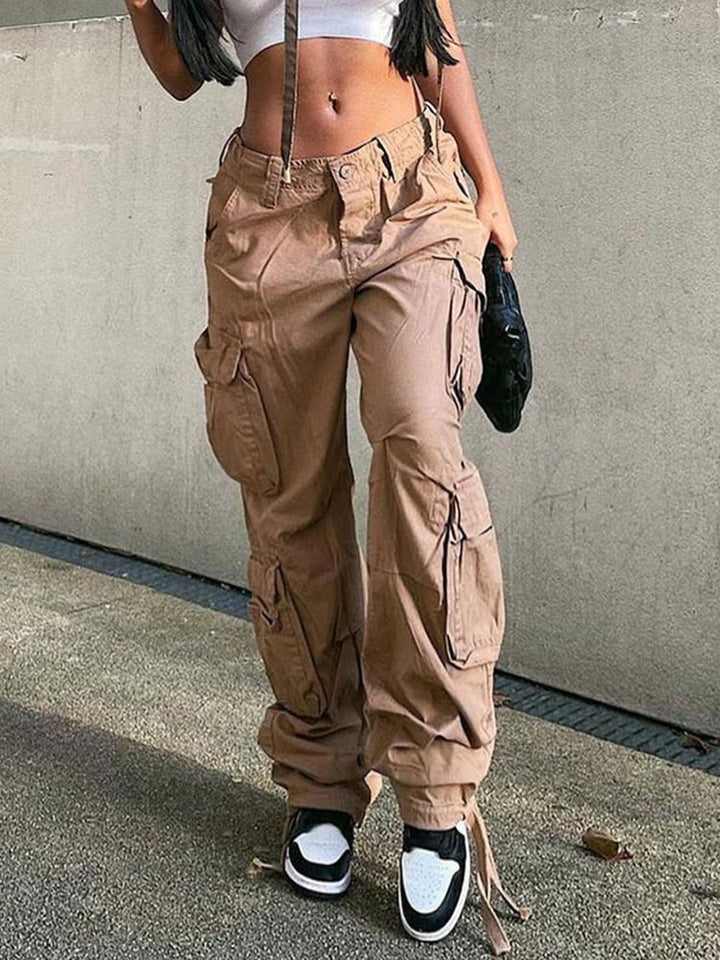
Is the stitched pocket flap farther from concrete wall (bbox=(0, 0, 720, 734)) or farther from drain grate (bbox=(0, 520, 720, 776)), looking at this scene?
drain grate (bbox=(0, 520, 720, 776))

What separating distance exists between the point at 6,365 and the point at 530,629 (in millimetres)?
2576

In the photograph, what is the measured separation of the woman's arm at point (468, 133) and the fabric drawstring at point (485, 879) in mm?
996

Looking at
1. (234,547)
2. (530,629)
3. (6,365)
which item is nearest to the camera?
(530,629)

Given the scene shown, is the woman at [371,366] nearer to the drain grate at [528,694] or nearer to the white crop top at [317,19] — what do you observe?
the white crop top at [317,19]

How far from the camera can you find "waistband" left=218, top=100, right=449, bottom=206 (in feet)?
7.77

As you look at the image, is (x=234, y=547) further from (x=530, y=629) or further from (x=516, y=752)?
(x=516, y=752)

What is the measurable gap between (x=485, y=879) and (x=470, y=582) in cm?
53

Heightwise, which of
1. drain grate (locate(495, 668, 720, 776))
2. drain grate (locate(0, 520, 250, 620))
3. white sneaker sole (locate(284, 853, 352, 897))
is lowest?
drain grate (locate(0, 520, 250, 620))

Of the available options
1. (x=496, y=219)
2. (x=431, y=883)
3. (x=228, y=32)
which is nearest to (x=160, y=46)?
(x=228, y=32)

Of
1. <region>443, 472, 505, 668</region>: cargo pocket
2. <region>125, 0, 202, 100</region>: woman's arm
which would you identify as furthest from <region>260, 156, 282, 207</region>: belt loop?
<region>443, 472, 505, 668</region>: cargo pocket

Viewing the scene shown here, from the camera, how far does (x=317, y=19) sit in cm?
236

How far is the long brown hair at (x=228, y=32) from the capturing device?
2.40 m

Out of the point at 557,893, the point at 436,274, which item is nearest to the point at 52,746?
the point at 557,893

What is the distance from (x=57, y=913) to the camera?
247 cm
